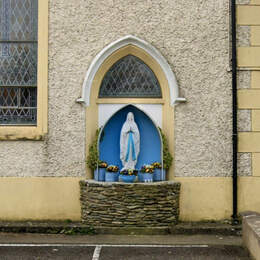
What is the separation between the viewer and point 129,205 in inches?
249

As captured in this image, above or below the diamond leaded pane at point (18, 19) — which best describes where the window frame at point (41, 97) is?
below

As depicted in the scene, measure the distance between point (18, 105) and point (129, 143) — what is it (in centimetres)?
249

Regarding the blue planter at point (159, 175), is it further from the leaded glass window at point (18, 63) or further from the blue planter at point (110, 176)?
the leaded glass window at point (18, 63)

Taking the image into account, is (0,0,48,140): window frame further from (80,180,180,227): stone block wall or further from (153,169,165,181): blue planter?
(153,169,165,181): blue planter

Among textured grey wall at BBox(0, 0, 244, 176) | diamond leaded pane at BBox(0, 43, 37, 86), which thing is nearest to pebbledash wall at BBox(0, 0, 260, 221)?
textured grey wall at BBox(0, 0, 244, 176)

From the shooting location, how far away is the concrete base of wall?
454 cm

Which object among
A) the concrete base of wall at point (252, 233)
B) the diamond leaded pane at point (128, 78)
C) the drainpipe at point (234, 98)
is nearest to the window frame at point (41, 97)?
the diamond leaded pane at point (128, 78)

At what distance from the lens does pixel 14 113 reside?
7066 mm

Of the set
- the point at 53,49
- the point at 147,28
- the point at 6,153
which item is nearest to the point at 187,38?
the point at 147,28

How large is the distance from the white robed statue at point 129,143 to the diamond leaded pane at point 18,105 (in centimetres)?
191

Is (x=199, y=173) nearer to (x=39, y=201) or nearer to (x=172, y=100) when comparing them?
(x=172, y=100)

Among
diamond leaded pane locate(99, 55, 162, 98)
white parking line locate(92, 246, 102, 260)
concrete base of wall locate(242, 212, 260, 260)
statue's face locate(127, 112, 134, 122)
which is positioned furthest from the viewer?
diamond leaded pane locate(99, 55, 162, 98)

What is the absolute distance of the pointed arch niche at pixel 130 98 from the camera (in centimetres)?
680

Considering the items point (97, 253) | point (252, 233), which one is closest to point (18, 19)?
point (97, 253)
